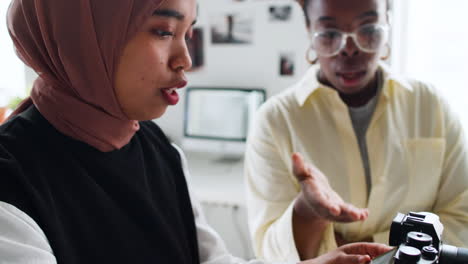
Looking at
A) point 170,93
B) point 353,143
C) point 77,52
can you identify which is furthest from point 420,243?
point 353,143

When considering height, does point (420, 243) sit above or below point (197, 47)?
below

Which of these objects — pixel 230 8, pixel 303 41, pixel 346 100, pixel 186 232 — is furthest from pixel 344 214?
pixel 230 8

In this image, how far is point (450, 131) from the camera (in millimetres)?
1104

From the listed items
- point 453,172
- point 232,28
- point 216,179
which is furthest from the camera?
point 232,28

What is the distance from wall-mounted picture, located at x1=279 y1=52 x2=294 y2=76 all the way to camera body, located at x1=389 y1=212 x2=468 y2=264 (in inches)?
69.6

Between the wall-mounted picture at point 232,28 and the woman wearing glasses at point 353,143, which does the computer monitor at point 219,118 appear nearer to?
the wall-mounted picture at point 232,28

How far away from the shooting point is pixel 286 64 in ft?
7.36

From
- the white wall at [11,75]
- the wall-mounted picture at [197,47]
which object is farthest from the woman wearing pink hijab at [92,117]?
the white wall at [11,75]

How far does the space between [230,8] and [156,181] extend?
171cm

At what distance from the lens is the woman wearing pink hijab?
617 millimetres

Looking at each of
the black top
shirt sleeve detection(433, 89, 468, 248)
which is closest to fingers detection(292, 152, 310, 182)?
the black top

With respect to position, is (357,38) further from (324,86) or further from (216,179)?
(216,179)

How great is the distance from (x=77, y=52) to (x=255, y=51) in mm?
1706

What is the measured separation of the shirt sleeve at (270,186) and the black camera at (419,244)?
45 centimetres
